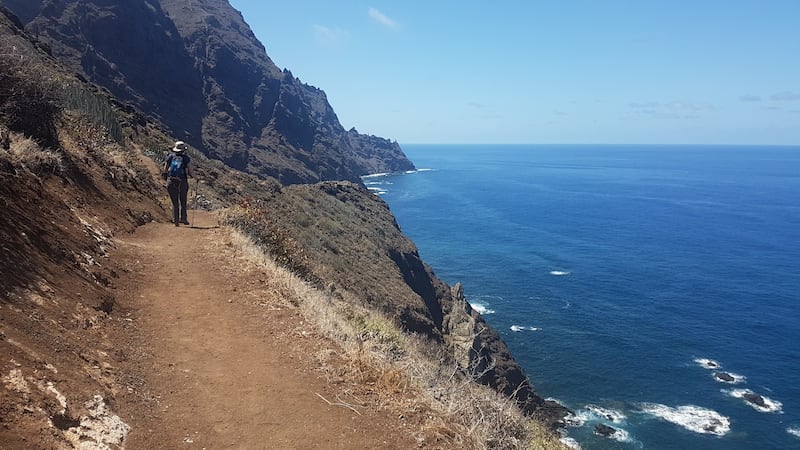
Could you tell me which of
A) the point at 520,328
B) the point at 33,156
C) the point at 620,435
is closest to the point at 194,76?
the point at 520,328

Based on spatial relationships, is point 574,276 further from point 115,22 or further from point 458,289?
point 115,22

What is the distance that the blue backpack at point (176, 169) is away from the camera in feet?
43.3

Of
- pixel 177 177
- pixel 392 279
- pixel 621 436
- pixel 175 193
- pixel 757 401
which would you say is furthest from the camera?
pixel 757 401

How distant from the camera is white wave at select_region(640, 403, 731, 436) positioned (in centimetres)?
3297

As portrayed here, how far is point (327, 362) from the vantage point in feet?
23.1

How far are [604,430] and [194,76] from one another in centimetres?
9812

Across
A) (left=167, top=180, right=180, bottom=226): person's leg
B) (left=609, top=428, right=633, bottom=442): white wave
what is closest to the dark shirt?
(left=167, top=180, right=180, bottom=226): person's leg

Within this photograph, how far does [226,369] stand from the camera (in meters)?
6.50

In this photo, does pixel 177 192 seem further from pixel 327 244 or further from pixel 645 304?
pixel 645 304

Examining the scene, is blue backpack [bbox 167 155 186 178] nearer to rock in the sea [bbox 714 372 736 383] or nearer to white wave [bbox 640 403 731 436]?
white wave [bbox 640 403 731 436]

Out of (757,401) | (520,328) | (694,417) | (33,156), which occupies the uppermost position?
(33,156)

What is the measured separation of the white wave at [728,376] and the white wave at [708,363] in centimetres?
116

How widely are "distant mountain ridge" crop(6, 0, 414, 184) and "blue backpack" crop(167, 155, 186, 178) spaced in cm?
7399

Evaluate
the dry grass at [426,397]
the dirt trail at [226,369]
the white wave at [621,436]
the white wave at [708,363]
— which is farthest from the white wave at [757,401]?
the dirt trail at [226,369]
